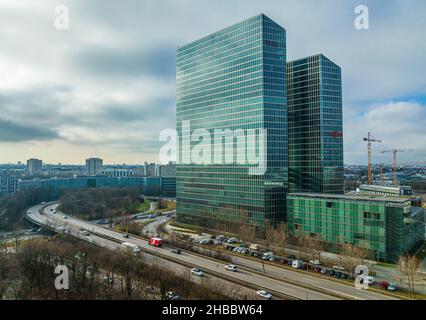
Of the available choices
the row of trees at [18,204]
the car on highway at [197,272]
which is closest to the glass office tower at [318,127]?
the car on highway at [197,272]

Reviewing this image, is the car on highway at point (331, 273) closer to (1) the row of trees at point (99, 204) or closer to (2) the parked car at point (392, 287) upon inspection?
(2) the parked car at point (392, 287)

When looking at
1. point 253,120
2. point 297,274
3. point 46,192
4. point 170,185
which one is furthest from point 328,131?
point 46,192

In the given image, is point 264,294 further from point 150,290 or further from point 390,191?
point 390,191

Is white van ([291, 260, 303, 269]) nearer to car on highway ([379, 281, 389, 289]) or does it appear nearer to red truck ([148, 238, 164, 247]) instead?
car on highway ([379, 281, 389, 289])

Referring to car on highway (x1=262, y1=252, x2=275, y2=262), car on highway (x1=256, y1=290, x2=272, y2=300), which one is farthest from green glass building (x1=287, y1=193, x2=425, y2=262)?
car on highway (x1=256, y1=290, x2=272, y2=300)

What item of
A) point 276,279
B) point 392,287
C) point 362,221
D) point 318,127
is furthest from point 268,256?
point 318,127

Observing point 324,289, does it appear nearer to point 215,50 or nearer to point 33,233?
point 215,50
